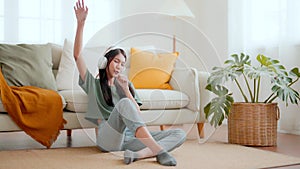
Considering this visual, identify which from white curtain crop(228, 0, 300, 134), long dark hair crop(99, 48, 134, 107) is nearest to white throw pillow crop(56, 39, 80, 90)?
long dark hair crop(99, 48, 134, 107)

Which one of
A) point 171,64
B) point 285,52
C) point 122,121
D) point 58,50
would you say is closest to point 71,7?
point 58,50

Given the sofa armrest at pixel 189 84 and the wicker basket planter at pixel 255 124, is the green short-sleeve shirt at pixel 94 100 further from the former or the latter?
the wicker basket planter at pixel 255 124

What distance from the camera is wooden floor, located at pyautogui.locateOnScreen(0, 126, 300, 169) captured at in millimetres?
2830

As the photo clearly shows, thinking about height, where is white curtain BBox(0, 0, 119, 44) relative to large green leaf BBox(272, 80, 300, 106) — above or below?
above

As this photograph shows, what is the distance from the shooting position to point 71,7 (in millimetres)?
4520

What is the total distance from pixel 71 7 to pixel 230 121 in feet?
7.54

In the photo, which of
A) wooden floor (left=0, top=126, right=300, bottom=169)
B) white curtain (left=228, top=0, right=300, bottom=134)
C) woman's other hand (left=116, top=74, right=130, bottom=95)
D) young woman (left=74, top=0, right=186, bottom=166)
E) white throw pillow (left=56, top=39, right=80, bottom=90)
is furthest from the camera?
white curtain (left=228, top=0, right=300, bottom=134)

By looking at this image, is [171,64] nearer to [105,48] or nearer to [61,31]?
[105,48]

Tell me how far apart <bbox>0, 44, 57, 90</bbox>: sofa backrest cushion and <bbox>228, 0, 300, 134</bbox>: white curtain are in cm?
191

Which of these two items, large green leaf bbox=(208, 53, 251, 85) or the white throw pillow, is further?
the white throw pillow

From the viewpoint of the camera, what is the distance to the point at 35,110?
8.64ft

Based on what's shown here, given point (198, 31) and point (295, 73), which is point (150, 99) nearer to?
point (295, 73)

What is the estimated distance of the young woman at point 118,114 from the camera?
2180 mm

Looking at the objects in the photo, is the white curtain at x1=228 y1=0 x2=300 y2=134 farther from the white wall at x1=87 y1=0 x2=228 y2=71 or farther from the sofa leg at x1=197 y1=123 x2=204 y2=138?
the sofa leg at x1=197 y1=123 x2=204 y2=138
